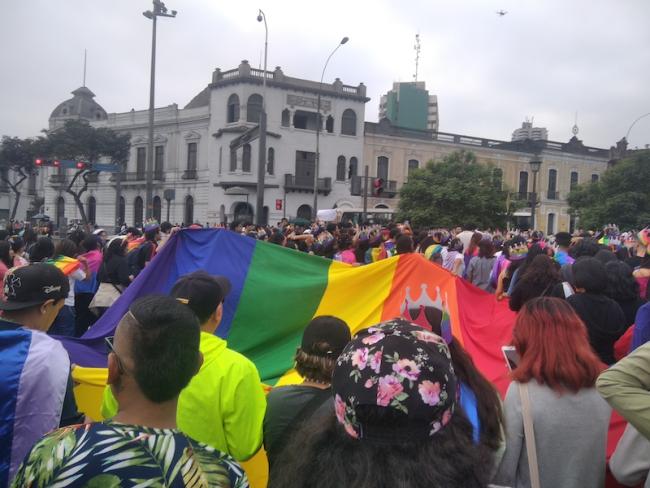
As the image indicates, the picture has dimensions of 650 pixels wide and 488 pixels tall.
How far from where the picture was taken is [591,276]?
13.9 ft

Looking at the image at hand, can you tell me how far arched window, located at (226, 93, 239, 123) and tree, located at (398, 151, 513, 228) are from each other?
13499 millimetres

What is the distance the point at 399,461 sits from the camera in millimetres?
1476

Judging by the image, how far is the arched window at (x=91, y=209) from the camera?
4878cm

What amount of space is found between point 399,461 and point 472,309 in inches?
197

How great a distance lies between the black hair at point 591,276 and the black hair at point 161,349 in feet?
10.8

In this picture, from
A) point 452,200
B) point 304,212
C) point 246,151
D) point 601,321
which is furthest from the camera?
point 304,212

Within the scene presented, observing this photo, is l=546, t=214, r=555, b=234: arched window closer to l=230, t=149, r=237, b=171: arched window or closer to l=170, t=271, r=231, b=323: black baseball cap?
l=230, t=149, r=237, b=171: arched window

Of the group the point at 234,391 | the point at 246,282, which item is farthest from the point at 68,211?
the point at 234,391

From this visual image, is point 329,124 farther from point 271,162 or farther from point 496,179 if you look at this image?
point 496,179

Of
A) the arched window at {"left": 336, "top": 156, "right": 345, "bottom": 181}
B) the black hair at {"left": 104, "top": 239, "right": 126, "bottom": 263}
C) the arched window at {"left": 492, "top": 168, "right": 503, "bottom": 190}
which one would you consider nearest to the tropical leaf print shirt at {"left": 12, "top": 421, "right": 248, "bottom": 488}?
the black hair at {"left": 104, "top": 239, "right": 126, "bottom": 263}

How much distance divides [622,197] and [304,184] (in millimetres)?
20664

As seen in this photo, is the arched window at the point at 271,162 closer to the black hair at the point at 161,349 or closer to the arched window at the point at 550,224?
the arched window at the point at 550,224

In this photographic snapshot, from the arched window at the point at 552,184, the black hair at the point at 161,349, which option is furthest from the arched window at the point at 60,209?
the black hair at the point at 161,349

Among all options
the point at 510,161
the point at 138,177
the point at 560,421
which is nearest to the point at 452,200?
the point at 510,161
